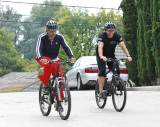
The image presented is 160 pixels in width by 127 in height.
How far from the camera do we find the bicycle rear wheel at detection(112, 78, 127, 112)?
9.03 meters

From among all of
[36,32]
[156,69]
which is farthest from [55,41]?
[36,32]

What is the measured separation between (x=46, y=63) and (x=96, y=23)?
49.5m

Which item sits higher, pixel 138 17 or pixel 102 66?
pixel 138 17

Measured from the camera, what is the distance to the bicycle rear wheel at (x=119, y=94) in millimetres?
9031

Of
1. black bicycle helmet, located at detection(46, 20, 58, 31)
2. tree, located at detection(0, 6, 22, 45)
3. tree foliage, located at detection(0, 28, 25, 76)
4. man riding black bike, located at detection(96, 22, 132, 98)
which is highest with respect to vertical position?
tree, located at detection(0, 6, 22, 45)

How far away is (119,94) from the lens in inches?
361

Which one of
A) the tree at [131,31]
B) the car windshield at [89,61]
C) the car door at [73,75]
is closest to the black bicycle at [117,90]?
the car windshield at [89,61]

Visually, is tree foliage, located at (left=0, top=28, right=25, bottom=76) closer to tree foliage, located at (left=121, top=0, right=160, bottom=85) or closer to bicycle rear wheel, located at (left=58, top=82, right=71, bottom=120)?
tree foliage, located at (left=121, top=0, right=160, bottom=85)

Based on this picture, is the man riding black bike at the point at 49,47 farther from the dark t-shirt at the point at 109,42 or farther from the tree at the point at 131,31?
the tree at the point at 131,31

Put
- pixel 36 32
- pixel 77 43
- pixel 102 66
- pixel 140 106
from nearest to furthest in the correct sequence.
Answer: pixel 102 66, pixel 140 106, pixel 77 43, pixel 36 32

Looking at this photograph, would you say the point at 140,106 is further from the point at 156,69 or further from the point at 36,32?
the point at 36,32

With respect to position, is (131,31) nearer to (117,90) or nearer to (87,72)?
(87,72)

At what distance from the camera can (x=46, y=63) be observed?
8.28 metres

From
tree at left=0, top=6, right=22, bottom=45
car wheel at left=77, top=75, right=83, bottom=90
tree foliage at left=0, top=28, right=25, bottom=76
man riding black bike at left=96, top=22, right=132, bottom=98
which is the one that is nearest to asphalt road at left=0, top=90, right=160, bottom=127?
man riding black bike at left=96, top=22, right=132, bottom=98
